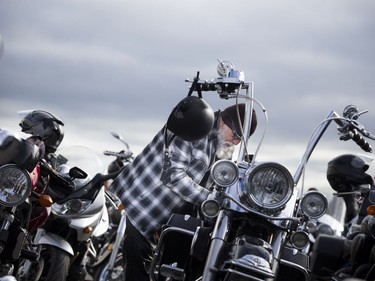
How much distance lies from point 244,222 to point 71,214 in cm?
311

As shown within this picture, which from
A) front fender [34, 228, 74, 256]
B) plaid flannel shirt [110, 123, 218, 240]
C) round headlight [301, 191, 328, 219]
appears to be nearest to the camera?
round headlight [301, 191, 328, 219]

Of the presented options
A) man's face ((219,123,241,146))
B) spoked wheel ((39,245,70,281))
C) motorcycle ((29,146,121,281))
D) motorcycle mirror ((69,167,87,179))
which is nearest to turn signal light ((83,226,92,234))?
motorcycle ((29,146,121,281))

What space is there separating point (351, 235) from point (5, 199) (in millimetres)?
2779

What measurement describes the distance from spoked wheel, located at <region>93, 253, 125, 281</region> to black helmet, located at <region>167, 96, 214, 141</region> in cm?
397

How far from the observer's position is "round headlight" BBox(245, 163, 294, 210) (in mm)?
5223

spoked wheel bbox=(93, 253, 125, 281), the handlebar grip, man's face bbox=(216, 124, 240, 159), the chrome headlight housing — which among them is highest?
the handlebar grip

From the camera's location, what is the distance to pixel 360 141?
20.1 feet

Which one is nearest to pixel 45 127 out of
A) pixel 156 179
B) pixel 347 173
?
pixel 156 179

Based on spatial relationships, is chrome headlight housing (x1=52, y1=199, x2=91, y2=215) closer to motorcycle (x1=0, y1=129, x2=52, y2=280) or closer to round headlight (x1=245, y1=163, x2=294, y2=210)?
motorcycle (x1=0, y1=129, x2=52, y2=280)

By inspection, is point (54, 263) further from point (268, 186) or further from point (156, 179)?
point (268, 186)

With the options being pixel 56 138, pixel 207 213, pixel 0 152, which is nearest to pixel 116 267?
pixel 56 138

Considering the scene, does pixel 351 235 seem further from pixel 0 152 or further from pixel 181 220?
pixel 0 152

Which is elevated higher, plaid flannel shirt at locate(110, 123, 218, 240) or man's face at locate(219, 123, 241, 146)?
man's face at locate(219, 123, 241, 146)

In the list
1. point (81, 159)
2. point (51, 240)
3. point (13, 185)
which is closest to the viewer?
point (13, 185)
